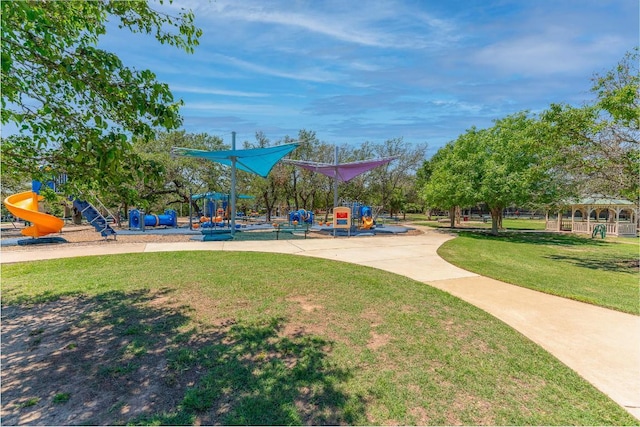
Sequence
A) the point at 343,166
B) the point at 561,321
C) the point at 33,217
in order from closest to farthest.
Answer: the point at 561,321
the point at 33,217
the point at 343,166

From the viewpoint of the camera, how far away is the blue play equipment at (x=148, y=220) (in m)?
18.6

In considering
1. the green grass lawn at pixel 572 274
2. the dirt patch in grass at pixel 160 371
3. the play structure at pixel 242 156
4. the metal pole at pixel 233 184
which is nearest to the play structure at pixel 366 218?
the play structure at pixel 242 156

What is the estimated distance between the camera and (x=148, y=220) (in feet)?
67.4

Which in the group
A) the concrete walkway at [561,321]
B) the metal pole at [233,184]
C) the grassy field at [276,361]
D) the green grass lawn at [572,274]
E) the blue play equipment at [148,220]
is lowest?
the green grass lawn at [572,274]

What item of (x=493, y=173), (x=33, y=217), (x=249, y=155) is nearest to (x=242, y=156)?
(x=249, y=155)

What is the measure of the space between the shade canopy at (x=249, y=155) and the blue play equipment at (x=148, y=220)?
5.79 m

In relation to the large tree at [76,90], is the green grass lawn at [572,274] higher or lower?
lower

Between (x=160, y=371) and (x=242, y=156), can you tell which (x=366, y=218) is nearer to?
(x=242, y=156)

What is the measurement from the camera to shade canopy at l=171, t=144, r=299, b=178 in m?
14.8

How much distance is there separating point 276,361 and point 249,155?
1325cm

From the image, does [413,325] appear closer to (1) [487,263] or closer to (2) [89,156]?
(2) [89,156]

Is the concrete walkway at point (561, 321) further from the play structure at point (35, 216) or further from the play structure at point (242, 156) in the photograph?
the play structure at point (242, 156)

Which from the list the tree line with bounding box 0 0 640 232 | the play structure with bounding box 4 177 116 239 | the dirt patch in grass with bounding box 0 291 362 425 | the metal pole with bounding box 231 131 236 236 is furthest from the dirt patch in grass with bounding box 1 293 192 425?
the metal pole with bounding box 231 131 236 236

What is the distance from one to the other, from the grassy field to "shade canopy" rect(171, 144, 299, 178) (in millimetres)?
9807
